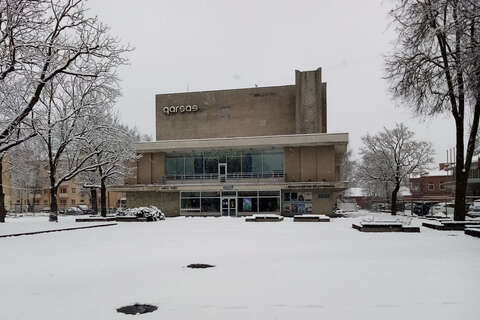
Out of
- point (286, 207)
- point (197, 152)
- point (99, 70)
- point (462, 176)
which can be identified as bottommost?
point (286, 207)

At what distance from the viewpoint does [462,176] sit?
76.6 ft

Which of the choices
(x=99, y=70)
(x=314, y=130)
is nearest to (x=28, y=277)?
(x=99, y=70)

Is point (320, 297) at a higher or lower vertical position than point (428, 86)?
lower

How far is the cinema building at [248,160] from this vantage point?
42656 millimetres

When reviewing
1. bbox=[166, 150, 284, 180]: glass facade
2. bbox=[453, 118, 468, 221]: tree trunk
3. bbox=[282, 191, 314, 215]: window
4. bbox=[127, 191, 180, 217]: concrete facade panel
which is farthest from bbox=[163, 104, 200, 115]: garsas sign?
bbox=[453, 118, 468, 221]: tree trunk

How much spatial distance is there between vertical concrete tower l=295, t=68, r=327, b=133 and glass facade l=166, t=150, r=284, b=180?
7.83 metres

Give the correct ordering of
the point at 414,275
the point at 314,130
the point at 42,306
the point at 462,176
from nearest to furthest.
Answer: the point at 42,306 → the point at 414,275 → the point at 462,176 → the point at 314,130

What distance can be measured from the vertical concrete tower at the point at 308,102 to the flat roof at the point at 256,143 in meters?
5.56

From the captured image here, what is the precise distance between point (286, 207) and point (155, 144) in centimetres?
1582

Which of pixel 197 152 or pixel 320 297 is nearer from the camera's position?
pixel 320 297

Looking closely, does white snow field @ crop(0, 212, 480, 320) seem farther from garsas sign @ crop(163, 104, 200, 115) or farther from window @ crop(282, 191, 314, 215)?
garsas sign @ crop(163, 104, 200, 115)

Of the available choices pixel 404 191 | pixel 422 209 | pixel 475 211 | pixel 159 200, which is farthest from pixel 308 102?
pixel 404 191

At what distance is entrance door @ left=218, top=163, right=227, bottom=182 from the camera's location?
45562mm

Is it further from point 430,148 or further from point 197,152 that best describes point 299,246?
point 430,148
